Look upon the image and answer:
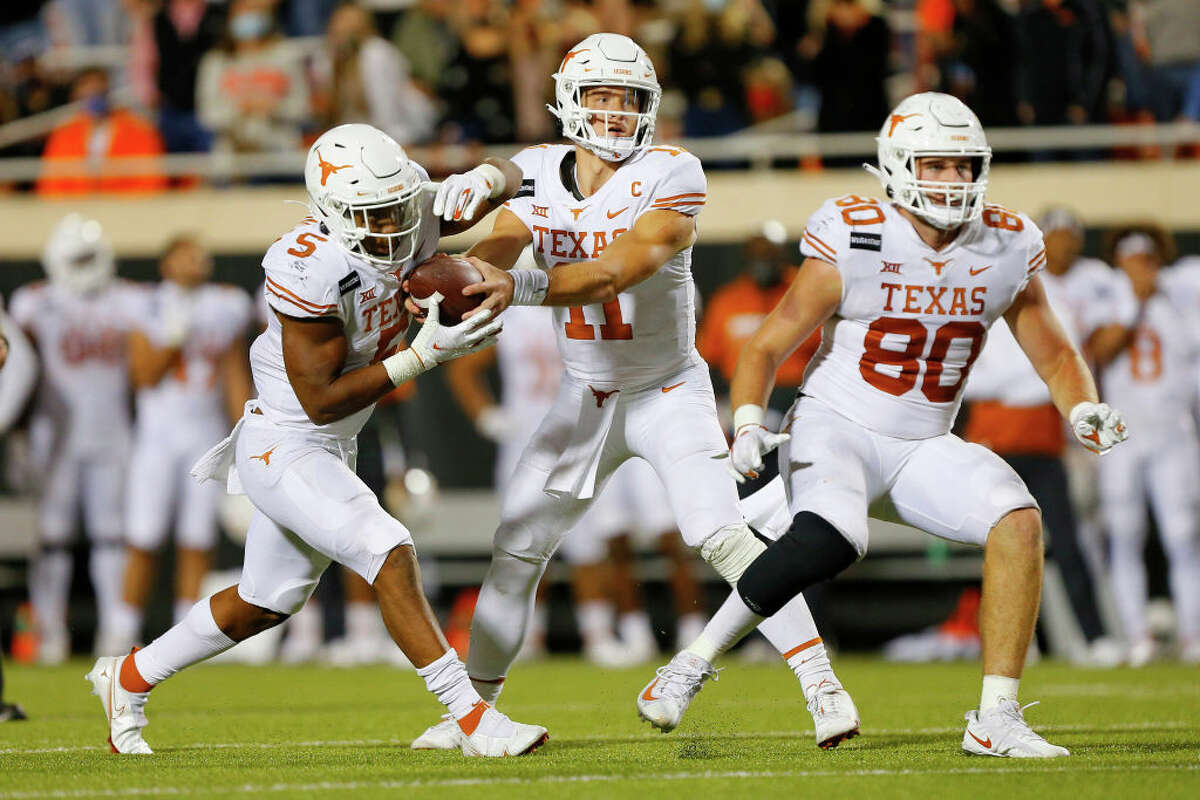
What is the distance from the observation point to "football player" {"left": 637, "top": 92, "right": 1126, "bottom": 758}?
4.74m

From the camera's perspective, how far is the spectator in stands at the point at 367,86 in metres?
10.6

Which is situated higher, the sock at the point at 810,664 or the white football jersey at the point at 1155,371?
the sock at the point at 810,664

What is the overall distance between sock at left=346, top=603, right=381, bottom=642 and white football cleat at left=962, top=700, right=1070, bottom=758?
5007 mm

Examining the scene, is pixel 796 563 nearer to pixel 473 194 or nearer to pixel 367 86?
pixel 473 194

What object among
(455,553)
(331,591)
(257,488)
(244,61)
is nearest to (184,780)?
(257,488)

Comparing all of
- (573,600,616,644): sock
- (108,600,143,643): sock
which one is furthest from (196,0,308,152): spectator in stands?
(573,600,616,644): sock

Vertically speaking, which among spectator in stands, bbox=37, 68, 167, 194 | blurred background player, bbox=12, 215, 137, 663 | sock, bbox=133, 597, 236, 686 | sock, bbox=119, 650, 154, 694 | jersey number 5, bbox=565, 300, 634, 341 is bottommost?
blurred background player, bbox=12, 215, 137, 663

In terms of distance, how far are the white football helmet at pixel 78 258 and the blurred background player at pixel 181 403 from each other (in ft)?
0.91

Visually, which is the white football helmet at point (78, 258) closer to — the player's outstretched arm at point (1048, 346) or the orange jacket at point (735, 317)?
the orange jacket at point (735, 317)

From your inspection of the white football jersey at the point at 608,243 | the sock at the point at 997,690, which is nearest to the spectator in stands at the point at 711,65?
the white football jersey at the point at 608,243

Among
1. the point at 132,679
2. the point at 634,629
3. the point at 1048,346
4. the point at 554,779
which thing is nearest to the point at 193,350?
the point at 634,629

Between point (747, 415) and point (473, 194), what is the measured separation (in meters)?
0.96

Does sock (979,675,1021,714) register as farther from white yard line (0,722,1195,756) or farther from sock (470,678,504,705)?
sock (470,678,504,705)

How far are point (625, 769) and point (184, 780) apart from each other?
3.54 ft
